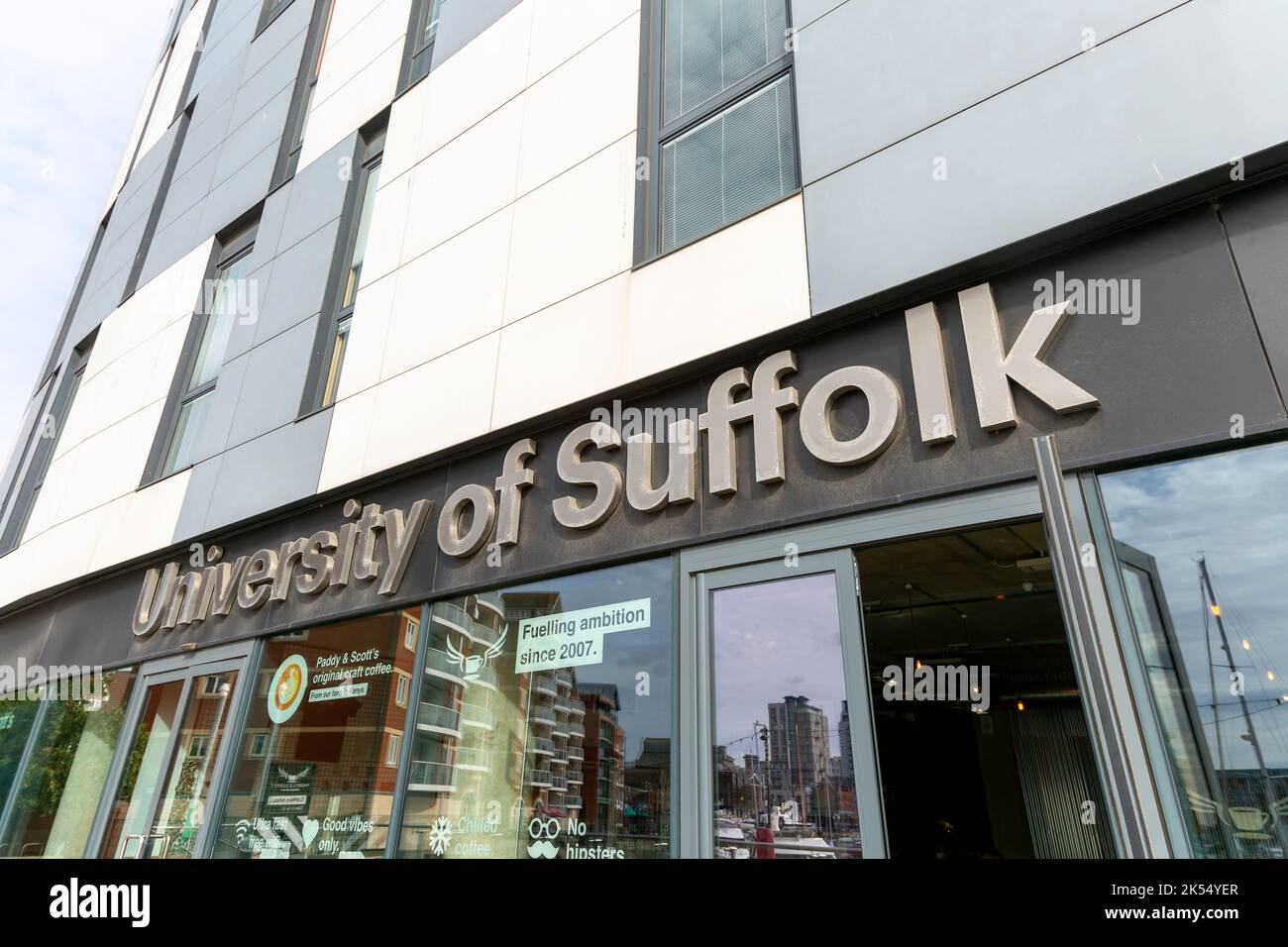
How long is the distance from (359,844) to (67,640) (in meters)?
6.54

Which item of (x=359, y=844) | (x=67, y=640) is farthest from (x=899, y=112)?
(x=67, y=640)

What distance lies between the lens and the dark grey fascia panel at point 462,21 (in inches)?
302

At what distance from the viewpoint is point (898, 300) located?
4.07 meters

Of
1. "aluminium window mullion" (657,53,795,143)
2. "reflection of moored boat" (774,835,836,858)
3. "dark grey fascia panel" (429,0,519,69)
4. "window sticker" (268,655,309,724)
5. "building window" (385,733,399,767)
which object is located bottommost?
"reflection of moored boat" (774,835,836,858)

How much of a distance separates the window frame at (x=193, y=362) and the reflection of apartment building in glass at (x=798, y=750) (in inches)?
311

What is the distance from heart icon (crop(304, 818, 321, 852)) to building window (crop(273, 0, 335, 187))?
8.24 metres

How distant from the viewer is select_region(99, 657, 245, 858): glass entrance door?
6.64 m

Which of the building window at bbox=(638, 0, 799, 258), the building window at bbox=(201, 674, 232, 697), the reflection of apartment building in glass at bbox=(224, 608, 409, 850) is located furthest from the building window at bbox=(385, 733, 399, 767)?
the building window at bbox=(638, 0, 799, 258)

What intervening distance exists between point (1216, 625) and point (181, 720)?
8.30 metres

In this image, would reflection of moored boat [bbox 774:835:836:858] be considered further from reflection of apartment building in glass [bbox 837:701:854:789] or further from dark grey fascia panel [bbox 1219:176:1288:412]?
dark grey fascia panel [bbox 1219:176:1288:412]

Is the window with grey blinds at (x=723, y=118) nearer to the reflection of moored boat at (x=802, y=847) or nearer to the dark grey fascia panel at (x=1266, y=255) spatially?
the dark grey fascia panel at (x=1266, y=255)

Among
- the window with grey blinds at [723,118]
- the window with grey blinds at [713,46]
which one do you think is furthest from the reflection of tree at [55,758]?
the window with grey blinds at [713,46]

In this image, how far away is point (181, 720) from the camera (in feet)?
23.6

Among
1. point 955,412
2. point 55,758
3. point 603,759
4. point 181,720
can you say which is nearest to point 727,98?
point 955,412
